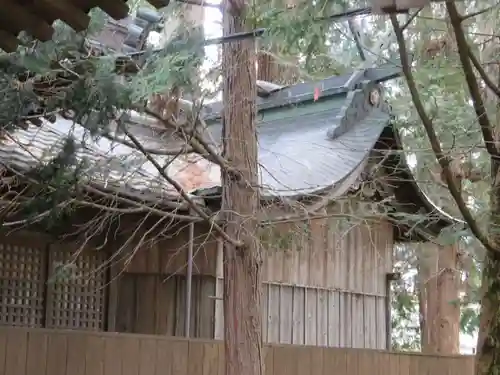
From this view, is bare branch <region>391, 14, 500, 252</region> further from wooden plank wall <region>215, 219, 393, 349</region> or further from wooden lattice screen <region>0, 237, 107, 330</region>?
wooden lattice screen <region>0, 237, 107, 330</region>

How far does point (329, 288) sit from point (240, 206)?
139 inches

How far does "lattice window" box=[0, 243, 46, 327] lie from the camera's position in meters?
7.33

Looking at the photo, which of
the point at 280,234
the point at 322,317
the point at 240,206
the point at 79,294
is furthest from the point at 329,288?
the point at 240,206

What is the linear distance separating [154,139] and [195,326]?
2036 millimetres

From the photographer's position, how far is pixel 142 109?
554 cm

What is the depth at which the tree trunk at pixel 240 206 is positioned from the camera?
6473 millimetres

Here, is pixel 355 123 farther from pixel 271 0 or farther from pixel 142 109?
pixel 142 109

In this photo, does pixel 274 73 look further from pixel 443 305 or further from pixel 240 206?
pixel 240 206

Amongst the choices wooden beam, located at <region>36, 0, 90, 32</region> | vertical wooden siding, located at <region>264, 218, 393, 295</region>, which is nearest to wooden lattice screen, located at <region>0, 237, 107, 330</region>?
vertical wooden siding, located at <region>264, 218, 393, 295</region>

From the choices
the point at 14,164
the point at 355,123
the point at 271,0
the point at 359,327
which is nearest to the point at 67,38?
the point at 14,164

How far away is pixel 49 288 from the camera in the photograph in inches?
299

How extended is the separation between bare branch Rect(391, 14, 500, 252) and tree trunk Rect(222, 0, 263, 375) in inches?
72.0

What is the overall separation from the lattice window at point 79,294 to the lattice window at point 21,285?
11cm

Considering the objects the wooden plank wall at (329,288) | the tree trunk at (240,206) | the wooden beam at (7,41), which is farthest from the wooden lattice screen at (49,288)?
the wooden beam at (7,41)
